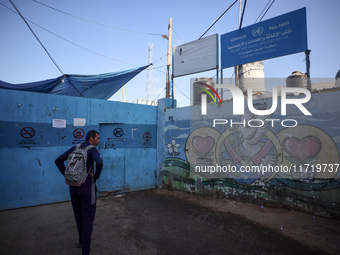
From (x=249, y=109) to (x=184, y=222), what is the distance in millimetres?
3471

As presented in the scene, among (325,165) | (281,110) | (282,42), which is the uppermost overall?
(282,42)

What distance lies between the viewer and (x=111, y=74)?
6.55m

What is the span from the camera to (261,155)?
4.96 metres

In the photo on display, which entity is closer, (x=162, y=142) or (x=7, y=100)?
(x=7, y=100)

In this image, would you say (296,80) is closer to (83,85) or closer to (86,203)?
(86,203)

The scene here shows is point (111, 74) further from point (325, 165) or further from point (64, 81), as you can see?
point (325, 165)

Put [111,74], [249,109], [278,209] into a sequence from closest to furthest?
1. [278,209]
2. [249,109]
3. [111,74]

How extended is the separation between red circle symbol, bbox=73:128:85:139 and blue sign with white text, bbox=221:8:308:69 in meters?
5.18

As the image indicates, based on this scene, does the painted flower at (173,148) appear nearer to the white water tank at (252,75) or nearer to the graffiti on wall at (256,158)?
the graffiti on wall at (256,158)

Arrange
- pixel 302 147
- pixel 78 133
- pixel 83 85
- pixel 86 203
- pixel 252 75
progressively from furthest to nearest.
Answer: pixel 252 75, pixel 83 85, pixel 78 133, pixel 302 147, pixel 86 203

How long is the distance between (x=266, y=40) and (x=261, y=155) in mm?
3559

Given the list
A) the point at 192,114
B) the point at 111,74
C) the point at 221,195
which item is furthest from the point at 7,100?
the point at 221,195

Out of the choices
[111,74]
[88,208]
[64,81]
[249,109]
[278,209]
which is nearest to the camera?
[88,208]

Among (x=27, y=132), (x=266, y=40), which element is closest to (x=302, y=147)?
(x=266, y=40)
